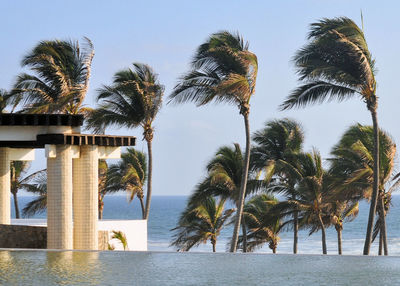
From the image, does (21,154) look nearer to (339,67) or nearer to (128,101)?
(128,101)

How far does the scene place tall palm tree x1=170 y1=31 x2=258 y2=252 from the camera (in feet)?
73.7

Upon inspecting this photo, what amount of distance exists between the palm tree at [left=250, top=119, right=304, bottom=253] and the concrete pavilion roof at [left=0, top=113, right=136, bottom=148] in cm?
985

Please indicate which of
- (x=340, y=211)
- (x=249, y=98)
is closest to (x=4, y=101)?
(x=249, y=98)

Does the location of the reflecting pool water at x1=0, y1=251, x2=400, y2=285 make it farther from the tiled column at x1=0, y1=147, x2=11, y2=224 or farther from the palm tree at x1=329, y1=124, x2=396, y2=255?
the palm tree at x1=329, y1=124, x2=396, y2=255

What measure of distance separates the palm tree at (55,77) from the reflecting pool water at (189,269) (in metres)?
7.12

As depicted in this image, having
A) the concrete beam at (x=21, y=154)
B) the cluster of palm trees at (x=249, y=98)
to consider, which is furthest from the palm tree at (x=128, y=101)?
the concrete beam at (x=21, y=154)

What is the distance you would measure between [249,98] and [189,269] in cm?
1041

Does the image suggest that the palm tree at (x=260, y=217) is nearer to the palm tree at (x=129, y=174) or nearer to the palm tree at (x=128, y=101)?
the palm tree at (x=129, y=174)

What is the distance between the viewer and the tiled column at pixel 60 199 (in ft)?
57.2

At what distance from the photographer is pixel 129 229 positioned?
68.9 ft

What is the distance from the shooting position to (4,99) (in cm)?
2323

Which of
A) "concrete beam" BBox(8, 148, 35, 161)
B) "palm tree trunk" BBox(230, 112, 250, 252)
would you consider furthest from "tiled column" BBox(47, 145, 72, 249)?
"palm tree trunk" BBox(230, 112, 250, 252)

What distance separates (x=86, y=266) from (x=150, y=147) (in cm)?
1403

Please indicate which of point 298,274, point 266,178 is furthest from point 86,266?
point 266,178
